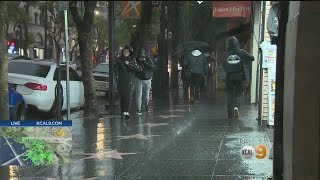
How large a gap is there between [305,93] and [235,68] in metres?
4.79

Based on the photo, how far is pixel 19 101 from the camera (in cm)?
620

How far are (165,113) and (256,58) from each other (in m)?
→ 3.23

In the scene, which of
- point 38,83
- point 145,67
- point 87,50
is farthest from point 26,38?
point 145,67

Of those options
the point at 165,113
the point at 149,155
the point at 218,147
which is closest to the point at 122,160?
the point at 149,155

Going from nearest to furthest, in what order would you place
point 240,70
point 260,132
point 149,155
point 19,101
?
point 19,101, point 149,155, point 260,132, point 240,70

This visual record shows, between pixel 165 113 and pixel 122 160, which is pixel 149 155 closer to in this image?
pixel 122 160

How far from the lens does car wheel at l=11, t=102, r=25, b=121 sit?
18.0ft

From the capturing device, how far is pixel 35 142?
17.6ft

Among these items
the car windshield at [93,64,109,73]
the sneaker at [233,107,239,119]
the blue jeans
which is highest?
the car windshield at [93,64,109,73]

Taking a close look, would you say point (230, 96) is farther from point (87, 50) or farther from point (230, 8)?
point (230, 8)

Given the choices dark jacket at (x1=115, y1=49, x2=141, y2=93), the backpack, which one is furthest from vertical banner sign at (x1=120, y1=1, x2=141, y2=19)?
dark jacket at (x1=115, y1=49, x2=141, y2=93)

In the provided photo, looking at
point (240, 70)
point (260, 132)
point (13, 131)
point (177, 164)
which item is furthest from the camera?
point (240, 70)

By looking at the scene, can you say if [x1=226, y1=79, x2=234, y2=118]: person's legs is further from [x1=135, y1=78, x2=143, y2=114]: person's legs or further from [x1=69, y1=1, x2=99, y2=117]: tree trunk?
[x1=135, y1=78, x2=143, y2=114]: person's legs

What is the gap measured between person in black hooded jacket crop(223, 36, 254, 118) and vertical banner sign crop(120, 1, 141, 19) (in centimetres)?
268
